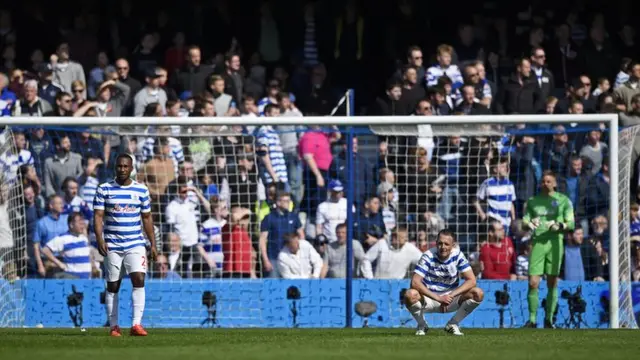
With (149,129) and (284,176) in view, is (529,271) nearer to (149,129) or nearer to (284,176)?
(284,176)

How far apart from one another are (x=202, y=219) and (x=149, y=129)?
1.51 metres

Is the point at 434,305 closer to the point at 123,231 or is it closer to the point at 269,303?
the point at 123,231

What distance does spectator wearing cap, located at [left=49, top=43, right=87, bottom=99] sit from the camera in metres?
23.2

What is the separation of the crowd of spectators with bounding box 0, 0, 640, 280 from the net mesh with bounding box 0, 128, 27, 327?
0.09 m

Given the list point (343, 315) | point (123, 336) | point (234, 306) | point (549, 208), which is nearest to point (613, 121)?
point (549, 208)

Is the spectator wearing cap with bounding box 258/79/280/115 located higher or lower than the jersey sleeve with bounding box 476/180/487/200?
higher

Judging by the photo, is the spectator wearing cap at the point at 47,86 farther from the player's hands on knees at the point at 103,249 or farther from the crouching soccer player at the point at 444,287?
the crouching soccer player at the point at 444,287

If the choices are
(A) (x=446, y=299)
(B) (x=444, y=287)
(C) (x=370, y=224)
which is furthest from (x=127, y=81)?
(A) (x=446, y=299)

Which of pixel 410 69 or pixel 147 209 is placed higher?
pixel 410 69

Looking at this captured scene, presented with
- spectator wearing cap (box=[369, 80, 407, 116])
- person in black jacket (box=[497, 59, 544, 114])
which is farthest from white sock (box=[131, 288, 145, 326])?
person in black jacket (box=[497, 59, 544, 114])

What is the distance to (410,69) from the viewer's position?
74.8 ft

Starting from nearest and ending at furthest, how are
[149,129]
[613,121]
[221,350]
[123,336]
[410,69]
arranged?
[221,350]
[123,336]
[613,121]
[149,129]
[410,69]

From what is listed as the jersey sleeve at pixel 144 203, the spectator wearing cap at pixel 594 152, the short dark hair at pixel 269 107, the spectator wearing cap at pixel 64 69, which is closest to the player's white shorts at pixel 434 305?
the jersey sleeve at pixel 144 203

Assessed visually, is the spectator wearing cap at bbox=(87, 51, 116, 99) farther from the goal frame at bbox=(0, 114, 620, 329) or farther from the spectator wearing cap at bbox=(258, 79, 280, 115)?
the goal frame at bbox=(0, 114, 620, 329)
